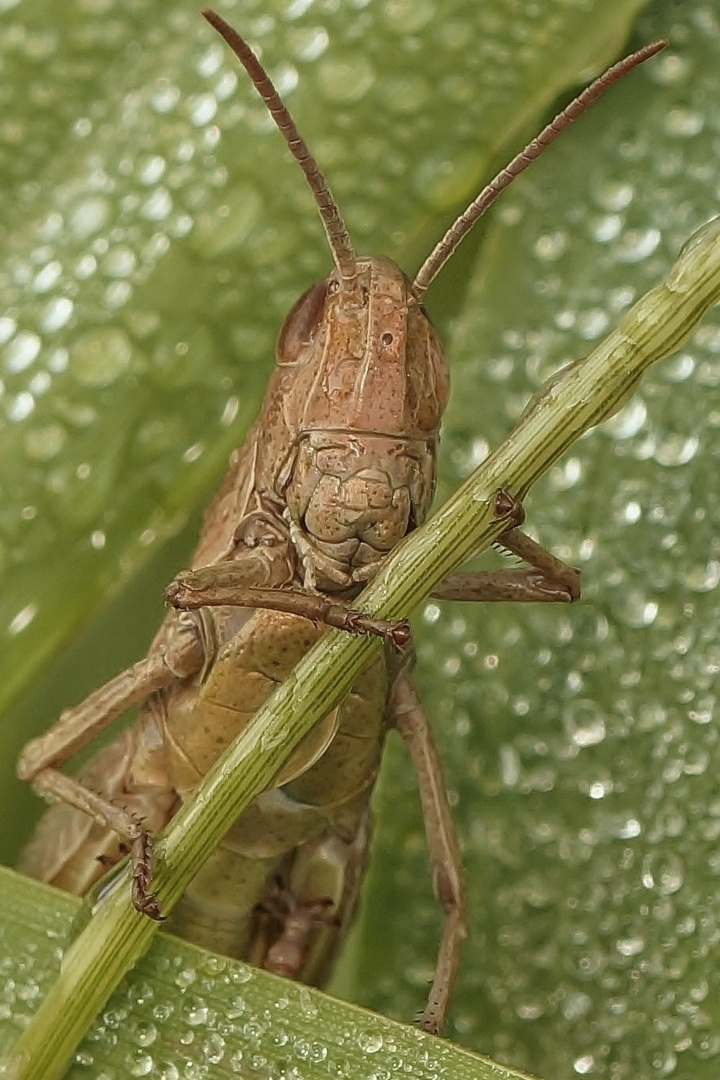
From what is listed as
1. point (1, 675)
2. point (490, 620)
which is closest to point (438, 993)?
point (490, 620)

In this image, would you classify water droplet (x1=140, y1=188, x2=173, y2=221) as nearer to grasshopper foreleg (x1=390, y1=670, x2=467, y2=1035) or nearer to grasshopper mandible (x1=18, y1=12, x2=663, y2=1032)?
grasshopper mandible (x1=18, y1=12, x2=663, y2=1032)

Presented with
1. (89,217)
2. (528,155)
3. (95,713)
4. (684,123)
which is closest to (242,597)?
(95,713)

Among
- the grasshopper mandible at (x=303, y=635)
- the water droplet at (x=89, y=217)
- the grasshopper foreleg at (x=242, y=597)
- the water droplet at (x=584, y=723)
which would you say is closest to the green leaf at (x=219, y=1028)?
the grasshopper mandible at (x=303, y=635)

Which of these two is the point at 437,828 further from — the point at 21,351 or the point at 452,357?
the point at 21,351

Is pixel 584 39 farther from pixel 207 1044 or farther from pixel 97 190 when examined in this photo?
pixel 207 1044

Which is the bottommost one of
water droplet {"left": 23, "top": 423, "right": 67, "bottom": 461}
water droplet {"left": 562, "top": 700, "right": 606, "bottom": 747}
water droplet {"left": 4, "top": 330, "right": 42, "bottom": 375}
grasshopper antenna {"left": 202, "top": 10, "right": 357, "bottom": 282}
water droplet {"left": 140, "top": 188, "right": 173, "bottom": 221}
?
water droplet {"left": 562, "top": 700, "right": 606, "bottom": 747}

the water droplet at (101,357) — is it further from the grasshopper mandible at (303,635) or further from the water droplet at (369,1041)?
the water droplet at (369,1041)

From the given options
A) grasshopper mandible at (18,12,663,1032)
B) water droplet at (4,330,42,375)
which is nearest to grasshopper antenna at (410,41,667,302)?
grasshopper mandible at (18,12,663,1032)
